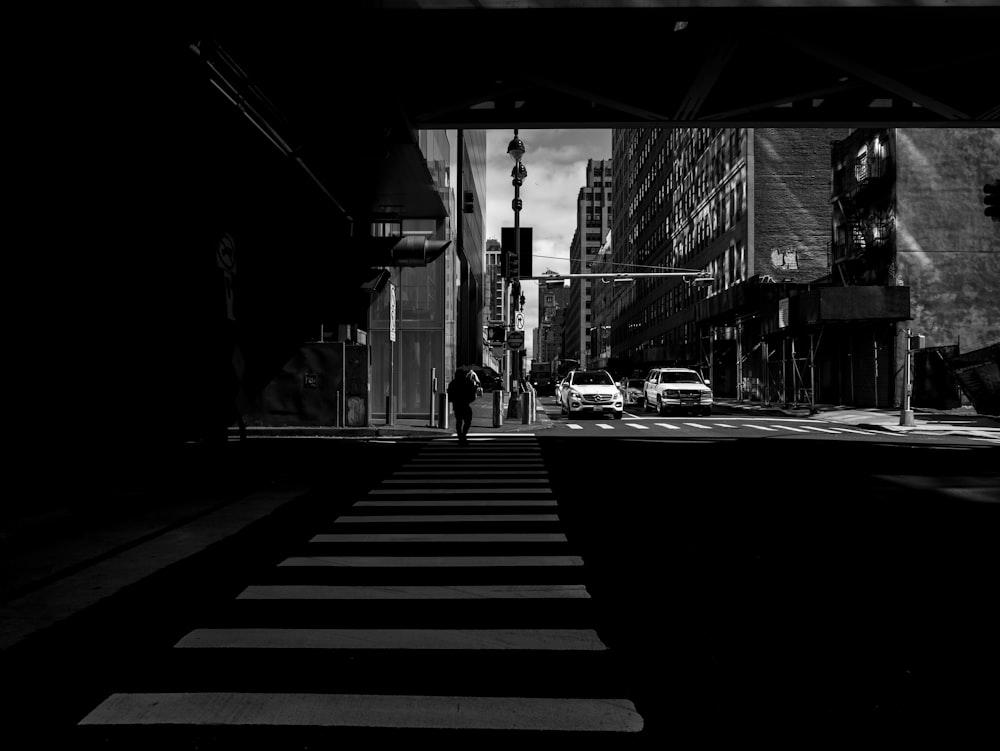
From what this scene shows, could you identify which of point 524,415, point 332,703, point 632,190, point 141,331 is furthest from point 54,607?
point 632,190

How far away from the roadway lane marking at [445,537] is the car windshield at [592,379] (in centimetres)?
2306

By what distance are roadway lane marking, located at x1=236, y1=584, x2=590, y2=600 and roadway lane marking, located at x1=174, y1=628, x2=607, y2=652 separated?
650 millimetres

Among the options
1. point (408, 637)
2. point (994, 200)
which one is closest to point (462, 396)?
point (994, 200)

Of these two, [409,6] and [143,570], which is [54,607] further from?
→ [409,6]

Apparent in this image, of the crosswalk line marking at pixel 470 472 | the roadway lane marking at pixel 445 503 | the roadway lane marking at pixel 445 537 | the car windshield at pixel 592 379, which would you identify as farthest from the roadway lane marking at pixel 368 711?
the car windshield at pixel 592 379

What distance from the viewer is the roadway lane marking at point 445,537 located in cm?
680

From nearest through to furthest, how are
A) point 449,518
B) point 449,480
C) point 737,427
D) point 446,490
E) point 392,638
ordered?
point 392,638 < point 449,518 < point 446,490 < point 449,480 < point 737,427

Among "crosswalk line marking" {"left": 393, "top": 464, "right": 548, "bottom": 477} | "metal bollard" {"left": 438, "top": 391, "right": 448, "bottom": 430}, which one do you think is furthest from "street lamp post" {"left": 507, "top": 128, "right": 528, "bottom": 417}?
"crosswalk line marking" {"left": 393, "top": 464, "right": 548, "bottom": 477}

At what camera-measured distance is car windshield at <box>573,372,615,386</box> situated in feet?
98.2

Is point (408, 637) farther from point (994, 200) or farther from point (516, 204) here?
point (516, 204)

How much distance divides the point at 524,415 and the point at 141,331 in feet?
42.7

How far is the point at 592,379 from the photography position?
30.3m

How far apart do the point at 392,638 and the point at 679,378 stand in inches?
1133

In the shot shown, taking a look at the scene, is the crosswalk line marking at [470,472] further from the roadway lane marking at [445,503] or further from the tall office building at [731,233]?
the tall office building at [731,233]
